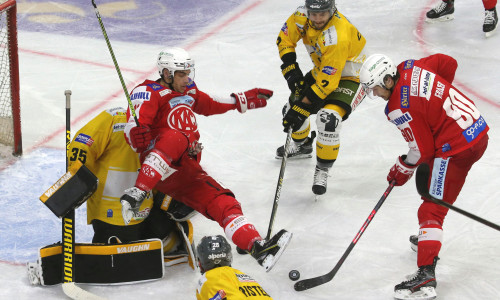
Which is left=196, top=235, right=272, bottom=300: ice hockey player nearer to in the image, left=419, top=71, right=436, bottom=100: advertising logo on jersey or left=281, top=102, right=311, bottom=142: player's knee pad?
left=419, top=71, right=436, bottom=100: advertising logo on jersey

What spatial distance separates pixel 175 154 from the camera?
3998 millimetres

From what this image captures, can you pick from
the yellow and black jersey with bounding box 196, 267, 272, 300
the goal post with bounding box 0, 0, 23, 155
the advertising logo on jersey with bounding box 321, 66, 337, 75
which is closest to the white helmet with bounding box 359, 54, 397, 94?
the advertising logo on jersey with bounding box 321, 66, 337, 75

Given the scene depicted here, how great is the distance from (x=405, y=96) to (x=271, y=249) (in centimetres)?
96

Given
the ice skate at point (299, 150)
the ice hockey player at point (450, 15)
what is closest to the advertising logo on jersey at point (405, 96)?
the ice skate at point (299, 150)

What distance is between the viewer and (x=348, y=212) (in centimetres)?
470

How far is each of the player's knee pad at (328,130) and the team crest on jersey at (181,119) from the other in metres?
0.82

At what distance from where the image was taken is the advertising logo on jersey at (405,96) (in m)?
3.89

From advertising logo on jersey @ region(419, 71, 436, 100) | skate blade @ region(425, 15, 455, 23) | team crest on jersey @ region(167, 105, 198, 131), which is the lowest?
skate blade @ region(425, 15, 455, 23)

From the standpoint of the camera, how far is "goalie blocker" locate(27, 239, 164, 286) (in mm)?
3953

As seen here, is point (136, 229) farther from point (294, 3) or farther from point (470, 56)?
point (294, 3)

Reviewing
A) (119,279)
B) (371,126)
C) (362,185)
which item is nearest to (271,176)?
(362,185)

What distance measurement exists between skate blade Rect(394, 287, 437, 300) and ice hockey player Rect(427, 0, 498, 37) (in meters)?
3.66

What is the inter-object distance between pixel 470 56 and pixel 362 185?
7.18 feet

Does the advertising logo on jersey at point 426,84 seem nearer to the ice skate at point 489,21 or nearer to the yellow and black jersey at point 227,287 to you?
the yellow and black jersey at point 227,287
